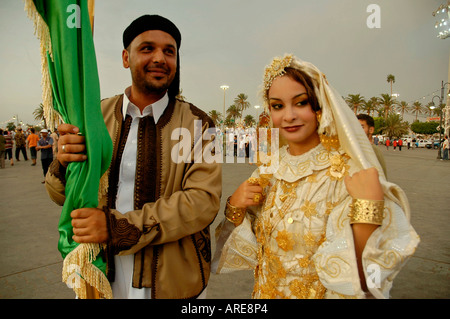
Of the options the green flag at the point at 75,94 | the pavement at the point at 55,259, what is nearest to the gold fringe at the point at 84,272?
the green flag at the point at 75,94

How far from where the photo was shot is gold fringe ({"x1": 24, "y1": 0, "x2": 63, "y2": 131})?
125 cm

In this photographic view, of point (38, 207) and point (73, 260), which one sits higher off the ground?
point (73, 260)

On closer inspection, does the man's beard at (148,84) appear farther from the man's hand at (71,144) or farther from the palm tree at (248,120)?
the palm tree at (248,120)

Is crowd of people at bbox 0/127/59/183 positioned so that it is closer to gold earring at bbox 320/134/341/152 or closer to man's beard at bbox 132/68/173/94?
man's beard at bbox 132/68/173/94

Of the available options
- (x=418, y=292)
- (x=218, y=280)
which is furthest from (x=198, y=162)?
(x=418, y=292)

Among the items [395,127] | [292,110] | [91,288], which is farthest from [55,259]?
[395,127]

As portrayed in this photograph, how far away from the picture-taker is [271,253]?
1.65 metres

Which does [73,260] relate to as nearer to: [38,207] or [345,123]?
[345,123]

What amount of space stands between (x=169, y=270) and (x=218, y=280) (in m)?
2.00

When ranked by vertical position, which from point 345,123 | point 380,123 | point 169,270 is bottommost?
point 169,270

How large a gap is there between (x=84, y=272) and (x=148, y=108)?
0.90 m

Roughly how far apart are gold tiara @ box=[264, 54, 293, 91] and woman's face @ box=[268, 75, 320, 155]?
0.03 metres

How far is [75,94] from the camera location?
1.31 metres

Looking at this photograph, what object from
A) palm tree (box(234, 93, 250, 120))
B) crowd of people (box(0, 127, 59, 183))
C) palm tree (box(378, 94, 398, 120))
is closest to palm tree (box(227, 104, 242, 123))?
palm tree (box(234, 93, 250, 120))
